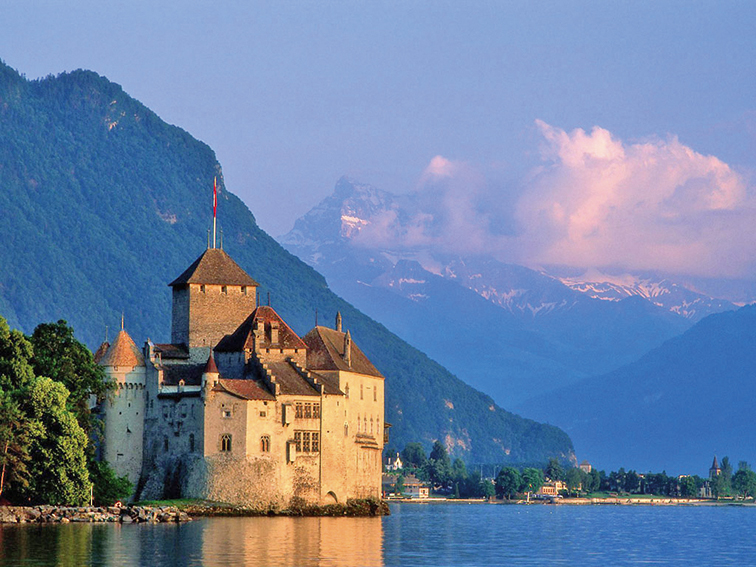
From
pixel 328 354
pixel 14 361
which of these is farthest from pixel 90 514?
pixel 328 354

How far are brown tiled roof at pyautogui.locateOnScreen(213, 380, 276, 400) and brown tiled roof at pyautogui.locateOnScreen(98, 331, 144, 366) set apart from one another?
9574 mm

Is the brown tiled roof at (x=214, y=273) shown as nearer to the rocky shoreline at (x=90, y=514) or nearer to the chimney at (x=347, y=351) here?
the chimney at (x=347, y=351)

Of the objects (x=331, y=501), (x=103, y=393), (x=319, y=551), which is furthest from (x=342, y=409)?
(x=319, y=551)

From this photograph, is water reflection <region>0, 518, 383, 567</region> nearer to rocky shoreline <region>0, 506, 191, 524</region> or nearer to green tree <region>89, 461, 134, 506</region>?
rocky shoreline <region>0, 506, 191, 524</region>

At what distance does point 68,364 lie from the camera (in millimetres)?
107625

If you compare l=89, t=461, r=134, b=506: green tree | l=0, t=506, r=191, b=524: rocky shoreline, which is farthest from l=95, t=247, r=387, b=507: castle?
l=0, t=506, r=191, b=524: rocky shoreline

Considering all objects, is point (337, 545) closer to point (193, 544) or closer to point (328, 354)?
point (193, 544)

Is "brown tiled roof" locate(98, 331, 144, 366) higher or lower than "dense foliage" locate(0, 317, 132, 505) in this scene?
higher

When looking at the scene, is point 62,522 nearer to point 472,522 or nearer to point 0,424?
point 0,424

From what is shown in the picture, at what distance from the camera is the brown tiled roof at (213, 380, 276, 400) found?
369 ft

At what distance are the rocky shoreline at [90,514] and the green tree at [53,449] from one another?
1.38 metres

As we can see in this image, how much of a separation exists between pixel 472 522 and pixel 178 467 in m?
39.8

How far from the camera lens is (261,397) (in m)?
114

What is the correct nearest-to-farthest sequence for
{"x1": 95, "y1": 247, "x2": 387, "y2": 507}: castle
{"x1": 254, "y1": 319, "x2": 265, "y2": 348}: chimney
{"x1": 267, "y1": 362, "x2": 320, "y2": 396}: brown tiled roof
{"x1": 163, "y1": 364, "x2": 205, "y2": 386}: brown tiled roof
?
{"x1": 95, "y1": 247, "x2": 387, "y2": 507}: castle → {"x1": 267, "y1": 362, "x2": 320, "y2": 396}: brown tiled roof → {"x1": 163, "y1": 364, "x2": 205, "y2": 386}: brown tiled roof → {"x1": 254, "y1": 319, "x2": 265, "y2": 348}: chimney
